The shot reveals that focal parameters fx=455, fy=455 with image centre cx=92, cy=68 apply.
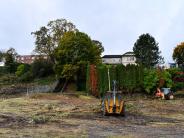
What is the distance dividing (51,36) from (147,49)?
3241 centimetres

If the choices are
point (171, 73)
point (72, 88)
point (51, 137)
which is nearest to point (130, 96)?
point (171, 73)

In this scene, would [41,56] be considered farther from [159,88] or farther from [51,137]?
Result: [51,137]

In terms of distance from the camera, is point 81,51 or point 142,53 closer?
point 81,51

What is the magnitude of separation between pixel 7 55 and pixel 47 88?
145ft

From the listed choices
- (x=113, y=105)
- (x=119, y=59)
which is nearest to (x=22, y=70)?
(x=119, y=59)

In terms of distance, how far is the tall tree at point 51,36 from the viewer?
280ft

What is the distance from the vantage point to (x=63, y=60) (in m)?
73.8

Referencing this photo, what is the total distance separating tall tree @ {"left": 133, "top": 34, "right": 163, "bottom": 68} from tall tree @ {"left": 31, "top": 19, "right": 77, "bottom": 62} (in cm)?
2878

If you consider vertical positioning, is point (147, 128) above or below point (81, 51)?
below

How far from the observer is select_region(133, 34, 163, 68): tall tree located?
109312 mm

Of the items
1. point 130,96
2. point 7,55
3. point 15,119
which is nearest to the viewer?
point 15,119

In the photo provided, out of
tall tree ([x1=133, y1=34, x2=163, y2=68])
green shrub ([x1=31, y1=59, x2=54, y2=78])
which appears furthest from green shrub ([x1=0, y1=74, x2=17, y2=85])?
tall tree ([x1=133, y1=34, x2=163, y2=68])

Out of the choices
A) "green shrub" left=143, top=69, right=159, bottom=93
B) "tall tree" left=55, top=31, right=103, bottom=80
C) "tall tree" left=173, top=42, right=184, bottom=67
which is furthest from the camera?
"tall tree" left=173, top=42, right=184, bottom=67

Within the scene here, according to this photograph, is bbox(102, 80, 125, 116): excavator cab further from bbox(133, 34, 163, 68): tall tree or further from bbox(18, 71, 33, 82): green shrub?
bbox(133, 34, 163, 68): tall tree
